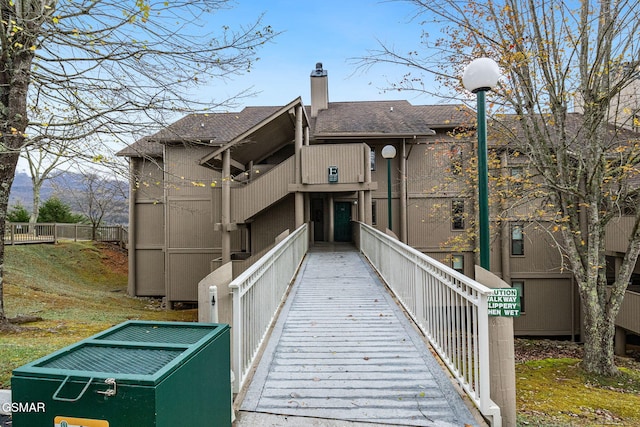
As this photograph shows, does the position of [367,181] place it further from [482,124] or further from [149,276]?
[149,276]

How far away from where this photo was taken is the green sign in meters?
3.27

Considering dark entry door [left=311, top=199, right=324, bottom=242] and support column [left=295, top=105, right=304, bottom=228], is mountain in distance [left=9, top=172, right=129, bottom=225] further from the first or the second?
dark entry door [left=311, top=199, right=324, bottom=242]

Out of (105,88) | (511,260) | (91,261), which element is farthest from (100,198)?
(511,260)

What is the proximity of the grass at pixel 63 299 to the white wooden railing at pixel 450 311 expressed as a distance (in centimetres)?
553

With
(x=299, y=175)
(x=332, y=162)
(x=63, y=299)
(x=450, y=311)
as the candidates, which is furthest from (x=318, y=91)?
(x=450, y=311)

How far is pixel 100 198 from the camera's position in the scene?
3127 cm

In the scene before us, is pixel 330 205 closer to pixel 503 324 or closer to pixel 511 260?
pixel 511 260

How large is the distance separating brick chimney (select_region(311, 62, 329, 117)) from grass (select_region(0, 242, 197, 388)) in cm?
1221

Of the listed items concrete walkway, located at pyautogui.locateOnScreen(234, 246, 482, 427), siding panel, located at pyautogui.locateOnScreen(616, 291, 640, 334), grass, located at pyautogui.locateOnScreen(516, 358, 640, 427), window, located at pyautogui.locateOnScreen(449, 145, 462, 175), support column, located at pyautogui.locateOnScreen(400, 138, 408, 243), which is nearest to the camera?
concrete walkway, located at pyautogui.locateOnScreen(234, 246, 482, 427)

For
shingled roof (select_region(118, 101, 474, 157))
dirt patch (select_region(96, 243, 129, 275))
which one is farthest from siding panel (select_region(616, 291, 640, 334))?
dirt patch (select_region(96, 243, 129, 275))

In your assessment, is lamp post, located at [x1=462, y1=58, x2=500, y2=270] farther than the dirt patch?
No

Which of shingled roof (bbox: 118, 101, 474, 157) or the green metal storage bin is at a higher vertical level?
shingled roof (bbox: 118, 101, 474, 157)

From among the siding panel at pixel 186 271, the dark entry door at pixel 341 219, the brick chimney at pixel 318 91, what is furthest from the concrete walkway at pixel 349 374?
the brick chimney at pixel 318 91

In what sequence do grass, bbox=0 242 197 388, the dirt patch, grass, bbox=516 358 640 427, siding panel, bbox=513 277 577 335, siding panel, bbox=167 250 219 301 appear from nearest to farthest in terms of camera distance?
grass, bbox=516 358 640 427, grass, bbox=0 242 197 388, siding panel, bbox=513 277 577 335, siding panel, bbox=167 250 219 301, the dirt patch
